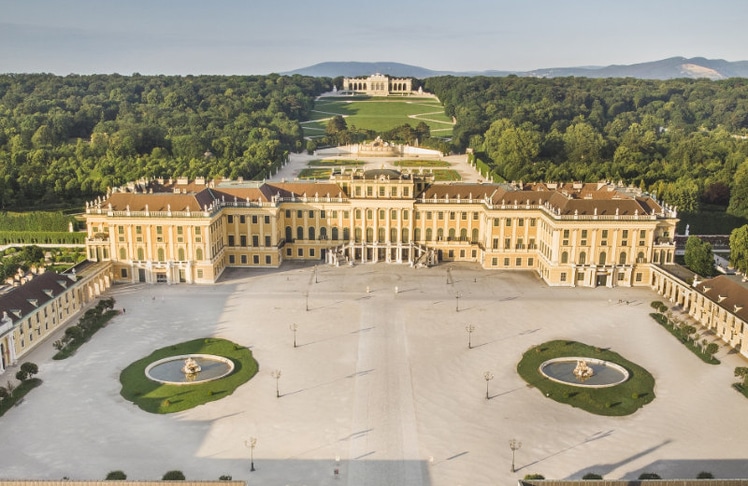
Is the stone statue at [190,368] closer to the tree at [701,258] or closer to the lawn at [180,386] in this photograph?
the lawn at [180,386]

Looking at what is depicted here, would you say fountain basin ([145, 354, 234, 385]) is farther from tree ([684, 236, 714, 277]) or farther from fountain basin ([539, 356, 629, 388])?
tree ([684, 236, 714, 277])

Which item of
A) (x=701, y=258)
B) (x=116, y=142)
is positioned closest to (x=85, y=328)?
(x=701, y=258)

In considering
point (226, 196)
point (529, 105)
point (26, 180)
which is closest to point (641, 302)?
point (226, 196)

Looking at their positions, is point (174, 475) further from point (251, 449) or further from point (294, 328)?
point (294, 328)

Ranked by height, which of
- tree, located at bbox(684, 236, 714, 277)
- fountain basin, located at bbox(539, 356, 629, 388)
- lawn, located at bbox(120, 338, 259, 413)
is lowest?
fountain basin, located at bbox(539, 356, 629, 388)

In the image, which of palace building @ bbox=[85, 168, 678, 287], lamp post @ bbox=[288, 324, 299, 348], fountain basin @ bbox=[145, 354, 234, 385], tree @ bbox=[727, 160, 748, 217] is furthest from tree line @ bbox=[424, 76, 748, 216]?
fountain basin @ bbox=[145, 354, 234, 385]

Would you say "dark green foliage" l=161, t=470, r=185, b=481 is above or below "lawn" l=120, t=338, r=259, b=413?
above
